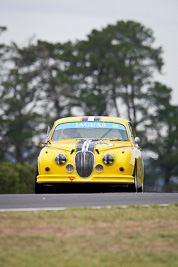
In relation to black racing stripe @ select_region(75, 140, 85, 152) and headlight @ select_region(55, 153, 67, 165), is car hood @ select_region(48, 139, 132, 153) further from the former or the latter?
headlight @ select_region(55, 153, 67, 165)

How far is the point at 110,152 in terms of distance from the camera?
14.4 metres

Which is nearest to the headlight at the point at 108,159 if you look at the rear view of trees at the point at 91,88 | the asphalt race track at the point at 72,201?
the asphalt race track at the point at 72,201

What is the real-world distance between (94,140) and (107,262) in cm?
845

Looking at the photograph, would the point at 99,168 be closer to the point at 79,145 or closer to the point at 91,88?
the point at 79,145

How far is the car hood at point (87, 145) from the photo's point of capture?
47.1ft

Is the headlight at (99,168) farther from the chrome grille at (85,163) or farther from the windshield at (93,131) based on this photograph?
the windshield at (93,131)

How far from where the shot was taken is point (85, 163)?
14266 mm

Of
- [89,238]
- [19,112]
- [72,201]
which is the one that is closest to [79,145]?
[72,201]

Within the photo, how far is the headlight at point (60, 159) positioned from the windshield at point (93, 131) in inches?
58.5

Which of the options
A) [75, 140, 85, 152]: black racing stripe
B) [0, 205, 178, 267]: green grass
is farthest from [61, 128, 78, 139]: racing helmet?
[0, 205, 178, 267]: green grass

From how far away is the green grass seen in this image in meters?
6.70

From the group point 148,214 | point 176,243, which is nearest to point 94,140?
point 148,214

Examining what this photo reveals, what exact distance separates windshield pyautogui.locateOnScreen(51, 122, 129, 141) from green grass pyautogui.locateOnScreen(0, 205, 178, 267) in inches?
250

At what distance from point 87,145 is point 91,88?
50.7m
